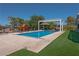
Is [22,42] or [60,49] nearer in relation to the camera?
[60,49]

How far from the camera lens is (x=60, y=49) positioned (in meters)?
8.79

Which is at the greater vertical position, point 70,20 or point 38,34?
point 70,20

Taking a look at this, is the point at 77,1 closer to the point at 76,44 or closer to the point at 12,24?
the point at 76,44

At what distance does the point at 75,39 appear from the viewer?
9.03m

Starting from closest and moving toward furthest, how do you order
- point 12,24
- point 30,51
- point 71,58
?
point 71,58 < point 30,51 < point 12,24

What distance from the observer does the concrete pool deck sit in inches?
348

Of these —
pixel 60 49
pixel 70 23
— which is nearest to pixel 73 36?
pixel 70 23

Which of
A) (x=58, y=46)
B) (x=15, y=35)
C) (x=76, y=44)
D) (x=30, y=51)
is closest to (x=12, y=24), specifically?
(x=15, y=35)

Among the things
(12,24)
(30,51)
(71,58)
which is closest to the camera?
(71,58)

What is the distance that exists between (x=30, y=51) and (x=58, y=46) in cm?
120

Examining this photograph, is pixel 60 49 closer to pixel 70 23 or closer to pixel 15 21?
pixel 70 23

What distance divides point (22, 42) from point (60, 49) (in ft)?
5.43

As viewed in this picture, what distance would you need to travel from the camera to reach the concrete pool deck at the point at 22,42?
348 inches

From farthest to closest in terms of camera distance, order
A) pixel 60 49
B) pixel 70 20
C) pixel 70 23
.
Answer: pixel 70 23 → pixel 70 20 → pixel 60 49
